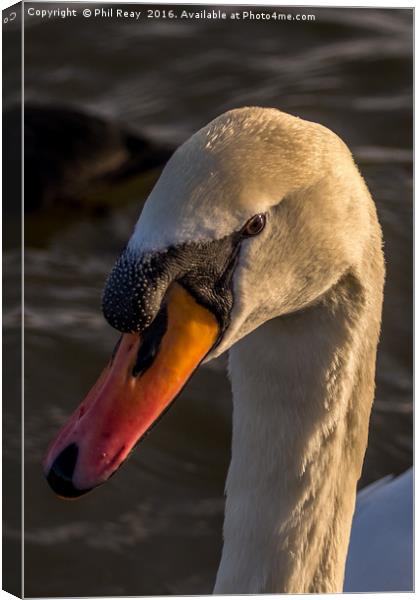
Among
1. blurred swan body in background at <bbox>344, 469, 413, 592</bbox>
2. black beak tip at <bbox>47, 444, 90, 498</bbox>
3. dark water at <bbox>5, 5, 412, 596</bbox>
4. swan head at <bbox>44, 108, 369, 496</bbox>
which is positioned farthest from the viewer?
dark water at <bbox>5, 5, 412, 596</bbox>

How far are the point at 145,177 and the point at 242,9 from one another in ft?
7.74

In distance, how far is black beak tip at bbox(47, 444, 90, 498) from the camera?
88.6 inches

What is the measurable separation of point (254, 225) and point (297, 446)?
0.57 m

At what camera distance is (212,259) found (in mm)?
2217

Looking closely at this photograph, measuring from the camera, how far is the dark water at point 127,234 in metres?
4.41

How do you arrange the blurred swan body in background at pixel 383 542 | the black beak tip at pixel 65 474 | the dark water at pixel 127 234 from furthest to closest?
the dark water at pixel 127 234
the blurred swan body in background at pixel 383 542
the black beak tip at pixel 65 474

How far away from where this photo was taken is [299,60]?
6.07 meters

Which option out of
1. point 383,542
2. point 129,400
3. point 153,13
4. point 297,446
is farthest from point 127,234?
point 129,400

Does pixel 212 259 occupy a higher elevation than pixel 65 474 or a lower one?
higher

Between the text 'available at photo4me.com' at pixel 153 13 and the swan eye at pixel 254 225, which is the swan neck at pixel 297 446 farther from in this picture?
the text 'available at photo4me.com' at pixel 153 13

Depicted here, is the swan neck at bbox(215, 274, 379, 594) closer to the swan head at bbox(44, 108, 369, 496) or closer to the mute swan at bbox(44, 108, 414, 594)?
the mute swan at bbox(44, 108, 414, 594)

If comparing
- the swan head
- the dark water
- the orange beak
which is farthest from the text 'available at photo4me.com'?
the orange beak

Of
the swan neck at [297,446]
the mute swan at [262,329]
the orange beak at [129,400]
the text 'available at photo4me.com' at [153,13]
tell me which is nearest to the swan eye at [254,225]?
the mute swan at [262,329]

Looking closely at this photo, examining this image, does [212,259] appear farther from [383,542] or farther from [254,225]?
[383,542]
